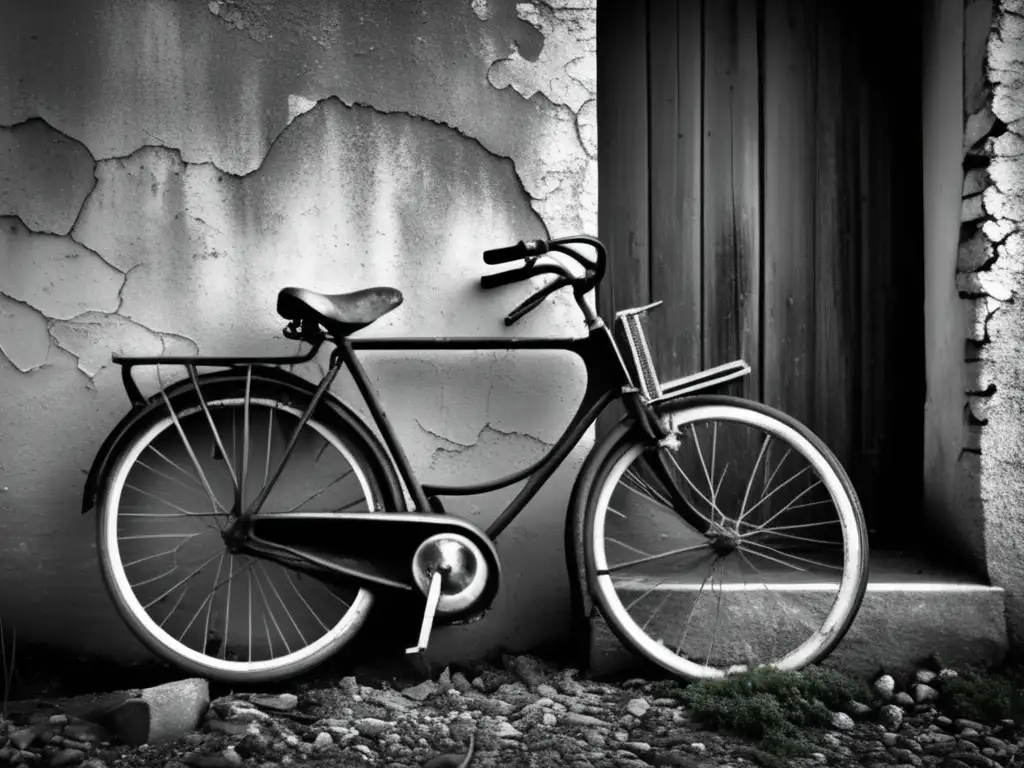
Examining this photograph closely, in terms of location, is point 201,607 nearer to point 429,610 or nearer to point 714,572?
point 429,610

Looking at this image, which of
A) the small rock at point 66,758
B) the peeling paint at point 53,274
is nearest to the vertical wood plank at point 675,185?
the peeling paint at point 53,274

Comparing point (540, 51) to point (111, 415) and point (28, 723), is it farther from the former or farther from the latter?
point (28, 723)

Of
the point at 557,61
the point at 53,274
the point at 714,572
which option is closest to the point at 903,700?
the point at 714,572

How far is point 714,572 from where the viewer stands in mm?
2932

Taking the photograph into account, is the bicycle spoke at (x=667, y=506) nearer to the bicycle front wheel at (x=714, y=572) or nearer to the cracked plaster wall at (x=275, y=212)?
the bicycle front wheel at (x=714, y=572)

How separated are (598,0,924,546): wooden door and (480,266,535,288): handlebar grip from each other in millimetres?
612

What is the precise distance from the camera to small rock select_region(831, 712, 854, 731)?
2473 millimetres

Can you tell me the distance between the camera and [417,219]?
2.86 m

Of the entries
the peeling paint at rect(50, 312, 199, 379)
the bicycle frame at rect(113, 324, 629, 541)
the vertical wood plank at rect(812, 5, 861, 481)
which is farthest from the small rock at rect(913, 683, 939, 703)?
the peeling paint at rect(50, 312, 199, 379)

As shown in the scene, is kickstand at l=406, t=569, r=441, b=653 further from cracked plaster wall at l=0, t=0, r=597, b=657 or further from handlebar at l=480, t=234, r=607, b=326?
handlebar at l=480, t=234, r=607, b=326

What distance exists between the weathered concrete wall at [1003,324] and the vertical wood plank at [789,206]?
58 centimetres

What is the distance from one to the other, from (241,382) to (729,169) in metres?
1.84

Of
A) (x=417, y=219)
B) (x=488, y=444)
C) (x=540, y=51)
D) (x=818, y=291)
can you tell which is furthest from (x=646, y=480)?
(x=540, y=51)

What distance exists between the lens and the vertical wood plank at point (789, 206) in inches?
130
